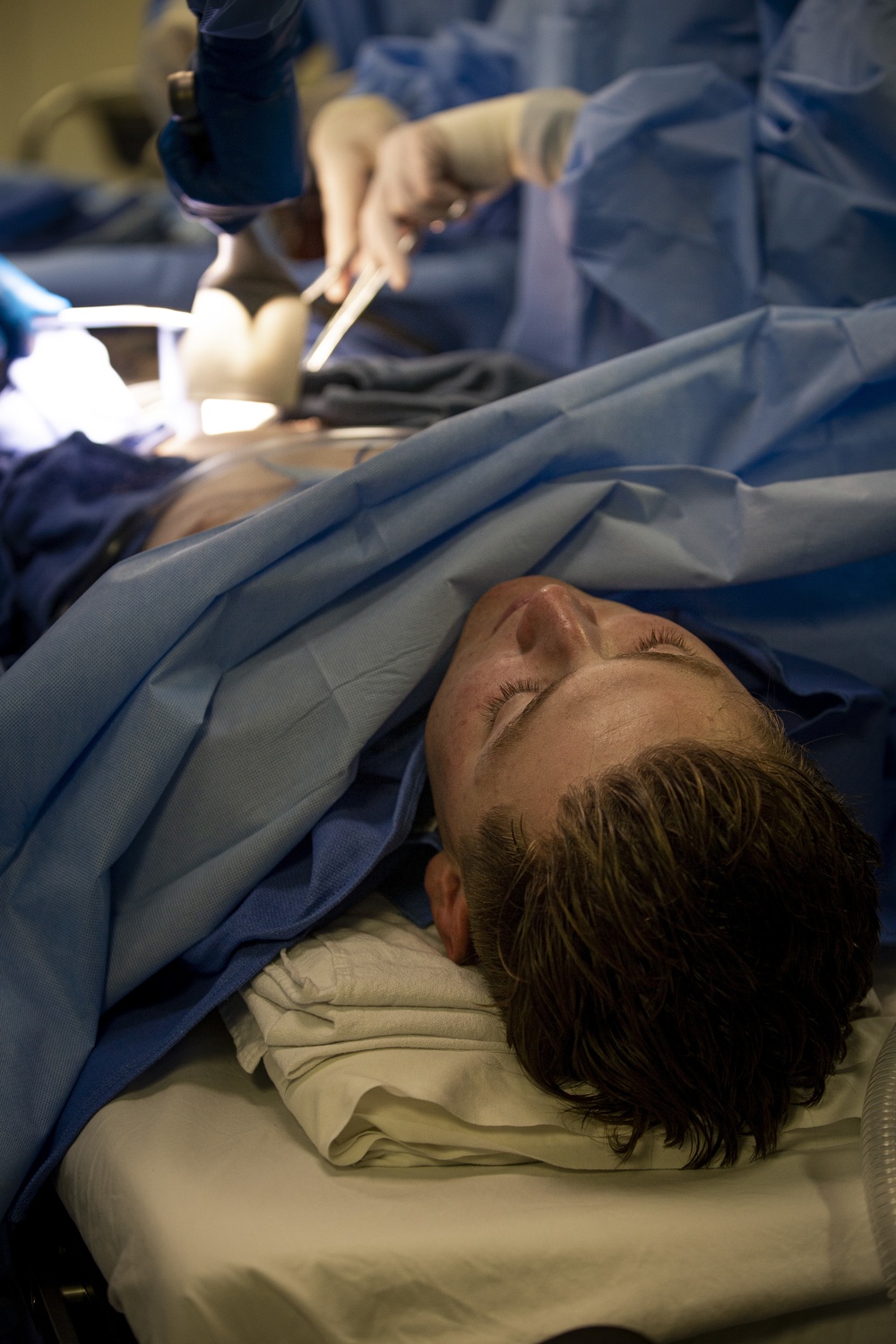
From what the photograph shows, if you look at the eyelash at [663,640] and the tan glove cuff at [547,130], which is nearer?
the eyelash at [663,640]

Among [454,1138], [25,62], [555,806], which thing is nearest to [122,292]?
[555,806]

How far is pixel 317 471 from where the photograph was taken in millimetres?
1031

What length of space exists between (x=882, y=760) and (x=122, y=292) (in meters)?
1.33

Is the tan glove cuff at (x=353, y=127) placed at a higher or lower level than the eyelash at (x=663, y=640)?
higher

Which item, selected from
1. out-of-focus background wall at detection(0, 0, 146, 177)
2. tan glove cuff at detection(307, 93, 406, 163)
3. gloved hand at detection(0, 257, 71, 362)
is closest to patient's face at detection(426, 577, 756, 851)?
gloved hand at detection(0, 257, 71, 362)

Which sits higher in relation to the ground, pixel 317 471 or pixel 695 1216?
pixel 317 471

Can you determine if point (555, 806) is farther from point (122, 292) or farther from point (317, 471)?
point (122, 292)

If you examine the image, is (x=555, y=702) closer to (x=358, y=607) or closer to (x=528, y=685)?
(x=528, y=685)

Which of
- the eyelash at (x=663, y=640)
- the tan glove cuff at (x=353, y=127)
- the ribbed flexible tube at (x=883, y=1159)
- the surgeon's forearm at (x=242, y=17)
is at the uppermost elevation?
the surgeon's forearm at (x=242, y=17)

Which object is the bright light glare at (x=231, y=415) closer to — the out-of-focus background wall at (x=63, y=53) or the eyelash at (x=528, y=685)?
the eyelash at (x=528, y=685)

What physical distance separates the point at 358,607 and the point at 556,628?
0.60 feet

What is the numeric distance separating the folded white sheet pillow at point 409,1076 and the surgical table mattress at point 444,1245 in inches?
0.6

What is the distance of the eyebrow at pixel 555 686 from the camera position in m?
0.71

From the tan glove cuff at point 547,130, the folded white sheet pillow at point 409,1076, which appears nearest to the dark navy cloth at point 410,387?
the tan glove cuff at point 547,130
